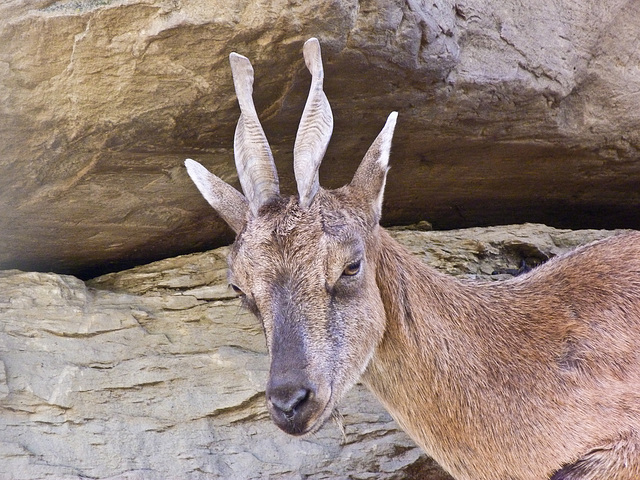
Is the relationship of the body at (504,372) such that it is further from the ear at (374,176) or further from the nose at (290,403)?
the nose at (290,403)

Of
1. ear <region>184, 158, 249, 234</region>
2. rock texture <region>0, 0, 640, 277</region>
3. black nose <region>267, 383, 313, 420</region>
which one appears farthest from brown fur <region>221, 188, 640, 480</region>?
rock texture <region>0, 0, 640, 277</region>

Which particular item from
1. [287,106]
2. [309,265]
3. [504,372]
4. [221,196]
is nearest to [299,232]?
[309,265]

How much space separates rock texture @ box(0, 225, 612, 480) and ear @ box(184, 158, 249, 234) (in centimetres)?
158

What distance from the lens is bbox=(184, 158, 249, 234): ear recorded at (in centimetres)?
588

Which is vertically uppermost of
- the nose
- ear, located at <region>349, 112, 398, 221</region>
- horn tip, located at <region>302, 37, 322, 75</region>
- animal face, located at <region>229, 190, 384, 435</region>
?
horn tip, located at <region>302, 37, 322, 75</region>

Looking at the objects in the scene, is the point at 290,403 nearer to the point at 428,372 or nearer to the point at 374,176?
the point at 428,372

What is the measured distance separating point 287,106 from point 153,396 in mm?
2534

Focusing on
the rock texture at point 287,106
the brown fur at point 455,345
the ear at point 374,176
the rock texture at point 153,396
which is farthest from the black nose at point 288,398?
Answer: the rock texture at point 287,106

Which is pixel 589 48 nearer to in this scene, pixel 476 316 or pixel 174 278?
pixel 476 316

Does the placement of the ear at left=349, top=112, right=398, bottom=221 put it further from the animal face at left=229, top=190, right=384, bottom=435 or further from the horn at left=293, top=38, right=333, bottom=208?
the horn at left=293, top=38, right=333, bottom=208

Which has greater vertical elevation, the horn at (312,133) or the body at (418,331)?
the horn at (312,133)

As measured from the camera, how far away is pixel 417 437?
5582 mm

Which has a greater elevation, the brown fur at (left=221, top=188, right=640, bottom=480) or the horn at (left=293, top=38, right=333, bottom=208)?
the horn at (left=293, top=38, right=333, bottom=208)

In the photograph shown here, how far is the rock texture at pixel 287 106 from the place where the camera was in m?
5.53
